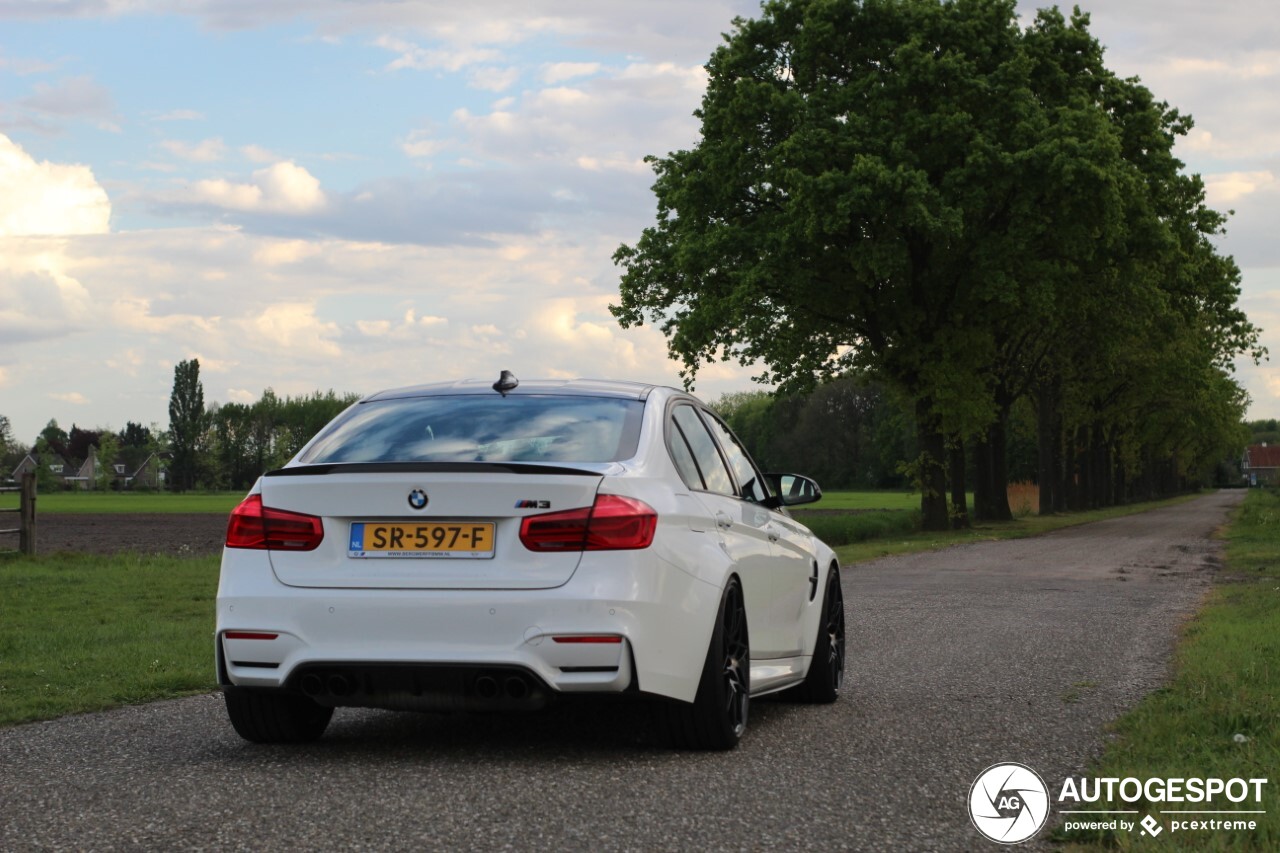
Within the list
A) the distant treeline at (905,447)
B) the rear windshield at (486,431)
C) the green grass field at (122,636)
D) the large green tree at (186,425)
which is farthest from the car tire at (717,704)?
the large green tree at (186,425)

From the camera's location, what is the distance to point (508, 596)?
227 inches

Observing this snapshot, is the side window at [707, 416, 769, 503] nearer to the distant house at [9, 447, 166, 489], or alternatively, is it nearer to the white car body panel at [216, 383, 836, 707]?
the white car body panel at [216, 383, 836, 707]

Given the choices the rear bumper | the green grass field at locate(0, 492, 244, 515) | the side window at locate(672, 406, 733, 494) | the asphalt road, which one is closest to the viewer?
the asphalt road

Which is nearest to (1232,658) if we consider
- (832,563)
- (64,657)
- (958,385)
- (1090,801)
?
(832,563)

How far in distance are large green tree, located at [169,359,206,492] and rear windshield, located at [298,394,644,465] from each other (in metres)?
143

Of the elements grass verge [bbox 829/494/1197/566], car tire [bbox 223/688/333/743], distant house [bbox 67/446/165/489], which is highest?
distant house [bbox 67/446/165/489]

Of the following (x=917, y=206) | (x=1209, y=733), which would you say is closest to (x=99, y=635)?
(x=1209, y=733)

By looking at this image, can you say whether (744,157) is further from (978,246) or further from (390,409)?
(390,409)

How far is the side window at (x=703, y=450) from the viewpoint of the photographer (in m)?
7.09

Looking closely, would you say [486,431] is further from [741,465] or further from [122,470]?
[122,470]

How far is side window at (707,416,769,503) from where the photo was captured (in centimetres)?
771

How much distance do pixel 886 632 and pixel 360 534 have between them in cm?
700

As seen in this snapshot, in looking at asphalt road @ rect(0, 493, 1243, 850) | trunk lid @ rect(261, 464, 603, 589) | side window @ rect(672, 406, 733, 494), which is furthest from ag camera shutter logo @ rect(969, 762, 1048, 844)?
side window @ rect(672, 406, 733, 494)

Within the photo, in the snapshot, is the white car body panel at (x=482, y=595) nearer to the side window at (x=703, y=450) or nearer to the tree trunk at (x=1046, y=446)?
the side window at (x=703, y=450)
